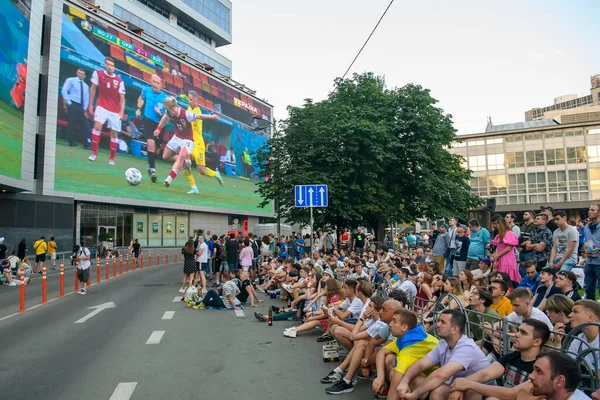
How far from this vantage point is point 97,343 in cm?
891

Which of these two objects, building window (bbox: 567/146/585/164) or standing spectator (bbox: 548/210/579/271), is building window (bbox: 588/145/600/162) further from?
standing spectator (bbox: 548/210/579/271)

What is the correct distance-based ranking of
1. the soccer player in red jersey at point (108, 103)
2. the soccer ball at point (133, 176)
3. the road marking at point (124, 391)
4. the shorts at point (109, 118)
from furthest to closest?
the soccer ball at point (133, 176)
the shorts at point (109, 118)
the soccer player in red jersey at point (108, 103)
the road marking at point (124, 391)

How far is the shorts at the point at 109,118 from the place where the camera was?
39.9 m

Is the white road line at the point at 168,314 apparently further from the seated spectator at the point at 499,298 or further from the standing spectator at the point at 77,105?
the standing spectator at the point at 77,105

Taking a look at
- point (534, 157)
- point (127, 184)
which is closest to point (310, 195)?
point (127, 184)

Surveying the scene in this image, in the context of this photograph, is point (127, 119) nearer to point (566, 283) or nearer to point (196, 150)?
point (196, 150)

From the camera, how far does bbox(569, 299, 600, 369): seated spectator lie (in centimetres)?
434

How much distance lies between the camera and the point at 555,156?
5934cm

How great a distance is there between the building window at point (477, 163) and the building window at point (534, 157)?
5.21 metres

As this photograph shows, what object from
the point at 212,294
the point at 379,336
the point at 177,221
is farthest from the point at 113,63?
the point at 379,336

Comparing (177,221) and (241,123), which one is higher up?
(241,123)

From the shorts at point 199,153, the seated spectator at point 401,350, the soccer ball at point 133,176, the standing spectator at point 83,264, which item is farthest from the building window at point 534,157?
the seated spectator at point 401,350

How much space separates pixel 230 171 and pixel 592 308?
53612 mm

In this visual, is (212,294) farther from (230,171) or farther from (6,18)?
(230,171)
